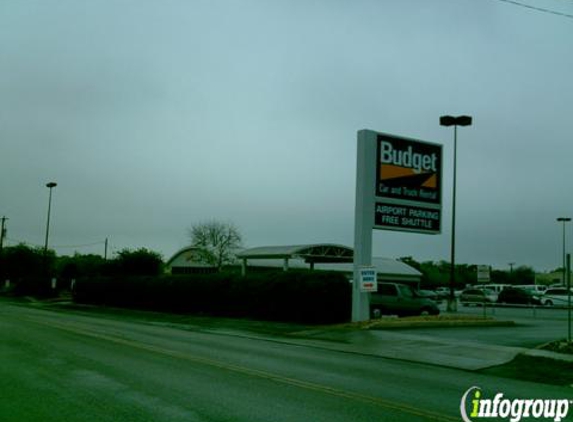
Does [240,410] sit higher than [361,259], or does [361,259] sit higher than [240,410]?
[361,259]

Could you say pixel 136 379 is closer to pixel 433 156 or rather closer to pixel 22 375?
A: pixel 22 375

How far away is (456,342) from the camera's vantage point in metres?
20.2

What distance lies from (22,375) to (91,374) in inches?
49.0

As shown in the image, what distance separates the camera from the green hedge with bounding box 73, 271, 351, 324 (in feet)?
93.0

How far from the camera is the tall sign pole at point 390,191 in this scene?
26094 mm

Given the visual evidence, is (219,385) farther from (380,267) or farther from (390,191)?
(380,267)

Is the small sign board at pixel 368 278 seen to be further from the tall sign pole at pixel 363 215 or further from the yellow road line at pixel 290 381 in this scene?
the yellow road line at pixel 290 381

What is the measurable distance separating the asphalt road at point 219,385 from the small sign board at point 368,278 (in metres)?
7.60

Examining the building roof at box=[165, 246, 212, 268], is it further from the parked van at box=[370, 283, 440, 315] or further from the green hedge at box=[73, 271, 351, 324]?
the parked van at box=[370, 283, 440, 315]

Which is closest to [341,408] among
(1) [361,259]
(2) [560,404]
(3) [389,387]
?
(3) [389,387]

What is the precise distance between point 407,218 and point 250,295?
9331mm

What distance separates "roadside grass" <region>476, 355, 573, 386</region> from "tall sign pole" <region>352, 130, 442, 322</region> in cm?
1000

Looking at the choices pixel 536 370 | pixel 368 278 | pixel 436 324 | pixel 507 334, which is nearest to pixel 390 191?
pixel 368 278

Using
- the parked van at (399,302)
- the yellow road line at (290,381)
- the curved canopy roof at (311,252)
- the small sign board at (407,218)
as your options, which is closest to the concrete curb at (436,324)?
the parked van at (399,302)
